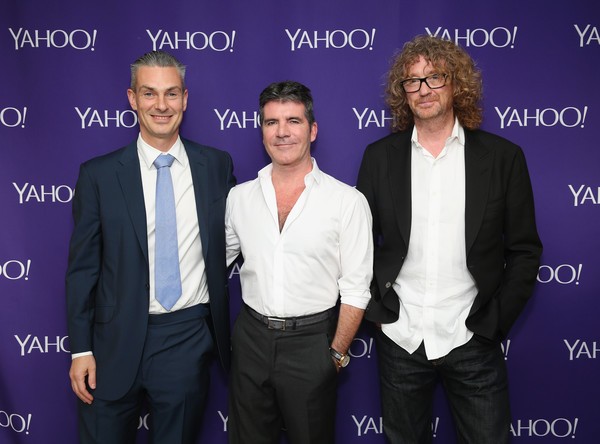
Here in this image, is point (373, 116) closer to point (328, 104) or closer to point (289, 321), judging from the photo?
point (328, 104)

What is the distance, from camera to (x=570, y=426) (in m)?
2.61

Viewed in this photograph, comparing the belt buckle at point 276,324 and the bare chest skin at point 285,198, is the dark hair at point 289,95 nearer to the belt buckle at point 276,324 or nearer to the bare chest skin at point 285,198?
the bare chest skin at point 285,198

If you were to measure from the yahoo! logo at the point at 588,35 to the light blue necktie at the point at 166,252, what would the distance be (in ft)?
6.29

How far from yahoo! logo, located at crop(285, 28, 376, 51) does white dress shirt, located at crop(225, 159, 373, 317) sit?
28.5 inches

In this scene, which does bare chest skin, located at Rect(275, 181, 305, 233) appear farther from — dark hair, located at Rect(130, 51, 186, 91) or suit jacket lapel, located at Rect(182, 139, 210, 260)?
dark hair, located at Rect(130, 51, 186, 91)

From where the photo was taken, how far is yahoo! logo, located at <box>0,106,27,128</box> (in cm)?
253

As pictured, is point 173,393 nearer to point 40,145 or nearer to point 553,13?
point 40,145

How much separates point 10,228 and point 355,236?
1671 mm

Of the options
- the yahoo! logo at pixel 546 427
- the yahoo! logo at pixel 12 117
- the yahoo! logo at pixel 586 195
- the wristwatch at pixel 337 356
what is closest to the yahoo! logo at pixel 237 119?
the yahoo! logo at pixel 12 117

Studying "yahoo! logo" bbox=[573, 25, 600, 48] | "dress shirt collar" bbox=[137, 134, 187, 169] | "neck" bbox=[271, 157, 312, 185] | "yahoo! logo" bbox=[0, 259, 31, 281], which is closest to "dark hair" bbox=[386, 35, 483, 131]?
"neck" bbox=[271, 157, 312, 185]

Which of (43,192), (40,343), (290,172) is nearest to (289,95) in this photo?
(290,172)

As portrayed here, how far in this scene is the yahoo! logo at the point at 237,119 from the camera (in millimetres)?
2521

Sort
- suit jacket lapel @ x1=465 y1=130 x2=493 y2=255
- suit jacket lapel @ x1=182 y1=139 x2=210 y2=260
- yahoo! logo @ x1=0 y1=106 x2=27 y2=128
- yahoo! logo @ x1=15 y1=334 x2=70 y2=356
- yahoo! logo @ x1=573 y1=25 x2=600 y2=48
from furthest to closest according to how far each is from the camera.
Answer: yahoo! logo @ x1=15 y1=334 x2=70 y2=356 < yahoo! logo @ x1=0 y1=106 x2=27 y2=128 < yahoo! logo @ x1=573 y1=25 x2=600 y2=48 < suit jacket lapel @ x1=182 y1=139 x2=210 y2=260 < suit jacket lapel @ x1=465 y1=130 x2=493 y2=255

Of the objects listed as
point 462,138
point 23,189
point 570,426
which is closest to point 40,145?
point 23,189
